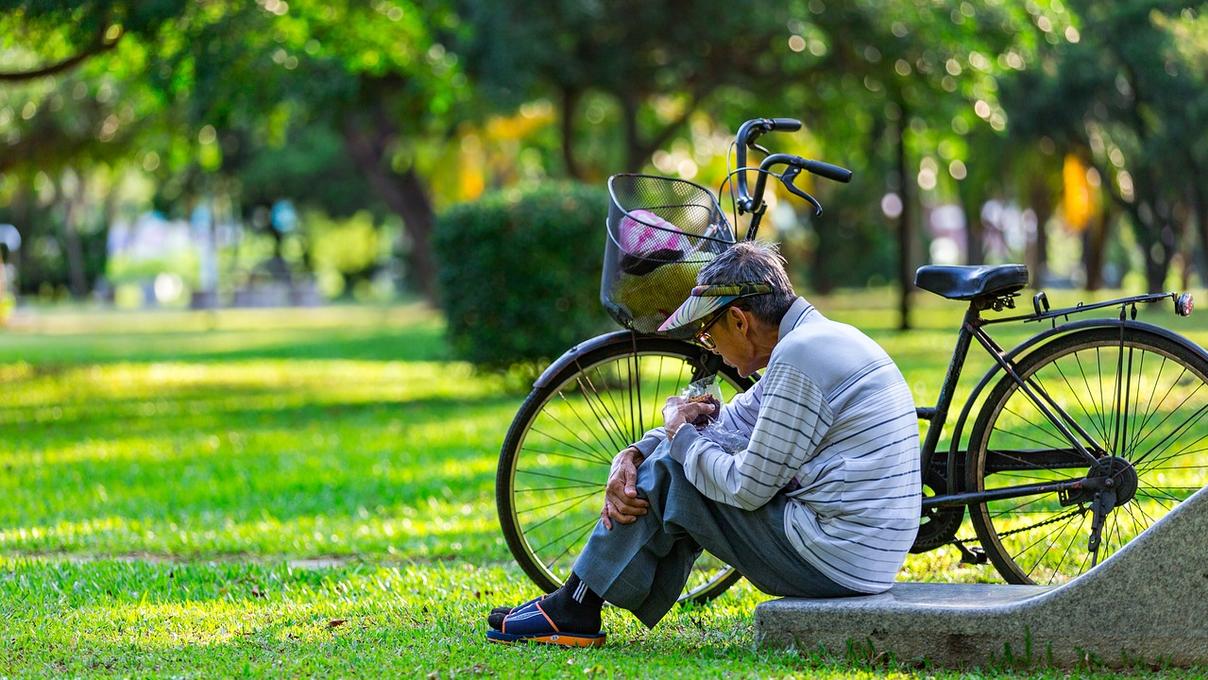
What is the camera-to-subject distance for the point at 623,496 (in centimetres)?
448

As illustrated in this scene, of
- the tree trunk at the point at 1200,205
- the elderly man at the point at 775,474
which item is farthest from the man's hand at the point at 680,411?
the tree trunk at the point at 1200,205

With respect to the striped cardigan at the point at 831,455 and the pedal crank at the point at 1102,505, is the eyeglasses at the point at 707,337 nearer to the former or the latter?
the striped cardigan at the point at 831,455

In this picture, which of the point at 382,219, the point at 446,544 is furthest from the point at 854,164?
the point at 446,544

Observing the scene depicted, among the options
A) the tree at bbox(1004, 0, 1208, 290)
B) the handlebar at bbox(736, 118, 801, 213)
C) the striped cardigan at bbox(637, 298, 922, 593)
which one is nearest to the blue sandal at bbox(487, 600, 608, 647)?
the striped cardigan at bbox(637, 298, 922, 593)

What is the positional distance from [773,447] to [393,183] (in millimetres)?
26934

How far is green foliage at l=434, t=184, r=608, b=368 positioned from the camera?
44.5 ft

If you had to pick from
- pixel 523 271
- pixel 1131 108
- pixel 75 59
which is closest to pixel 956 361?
pixel 523 271

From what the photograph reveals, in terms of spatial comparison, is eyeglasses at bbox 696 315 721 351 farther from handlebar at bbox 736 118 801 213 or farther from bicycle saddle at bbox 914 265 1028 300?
bicycle saddle at bbox 914 265 1028 300

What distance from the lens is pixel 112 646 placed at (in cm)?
488

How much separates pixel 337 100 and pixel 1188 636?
1760cm

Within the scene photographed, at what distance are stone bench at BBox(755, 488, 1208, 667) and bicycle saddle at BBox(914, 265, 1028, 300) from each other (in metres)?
0.95

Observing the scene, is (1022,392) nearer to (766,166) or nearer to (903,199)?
(766,166)

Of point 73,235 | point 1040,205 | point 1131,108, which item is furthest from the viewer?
point 73,235

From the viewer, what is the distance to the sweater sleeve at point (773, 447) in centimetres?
431
